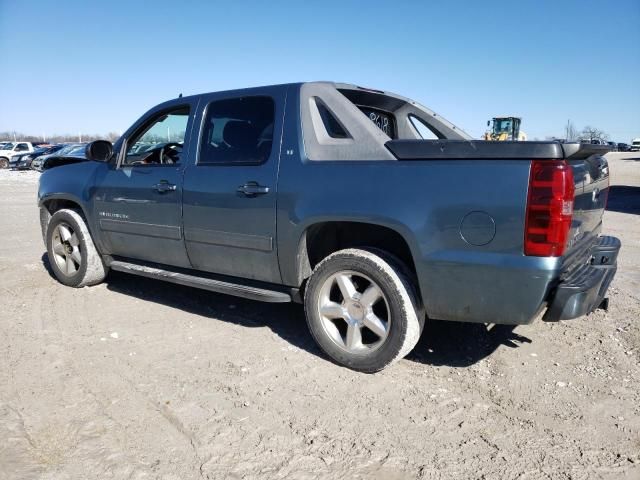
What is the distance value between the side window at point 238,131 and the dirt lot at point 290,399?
141 centimetres

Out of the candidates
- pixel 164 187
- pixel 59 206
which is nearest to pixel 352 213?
pixel 164 187

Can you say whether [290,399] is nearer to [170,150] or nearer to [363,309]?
[363,309]

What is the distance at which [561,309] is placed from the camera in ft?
9.05

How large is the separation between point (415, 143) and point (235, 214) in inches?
56.8

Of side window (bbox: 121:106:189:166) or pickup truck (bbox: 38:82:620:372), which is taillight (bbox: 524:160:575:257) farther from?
side window (bbox: 121:106:189:166)

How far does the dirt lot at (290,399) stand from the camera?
7.97ft

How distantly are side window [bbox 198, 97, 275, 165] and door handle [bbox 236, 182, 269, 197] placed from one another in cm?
18

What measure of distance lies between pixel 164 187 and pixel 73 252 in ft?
5.75

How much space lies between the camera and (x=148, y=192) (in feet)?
14.2

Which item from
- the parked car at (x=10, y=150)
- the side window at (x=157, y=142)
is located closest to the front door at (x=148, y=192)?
the side window at (x=157, y=142)

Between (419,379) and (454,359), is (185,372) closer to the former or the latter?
(419,379)

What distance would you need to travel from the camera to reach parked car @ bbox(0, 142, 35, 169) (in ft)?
115

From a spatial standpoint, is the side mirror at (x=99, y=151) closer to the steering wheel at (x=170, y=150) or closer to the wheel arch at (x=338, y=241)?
the steering wheel at (x=170, y=150)

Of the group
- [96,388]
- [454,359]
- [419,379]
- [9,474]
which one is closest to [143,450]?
[9,474]
